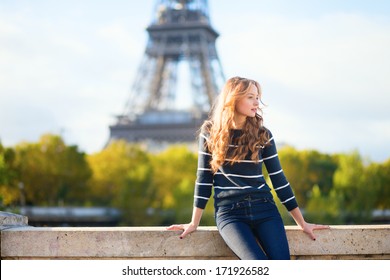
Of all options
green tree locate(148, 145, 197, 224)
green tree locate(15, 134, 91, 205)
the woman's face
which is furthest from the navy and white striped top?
green tree locate(15, 134, 91, 205)

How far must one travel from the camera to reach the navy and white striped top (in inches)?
210

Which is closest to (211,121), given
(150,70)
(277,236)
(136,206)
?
(277,236)

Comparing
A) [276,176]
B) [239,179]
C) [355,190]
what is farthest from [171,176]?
[239,179]

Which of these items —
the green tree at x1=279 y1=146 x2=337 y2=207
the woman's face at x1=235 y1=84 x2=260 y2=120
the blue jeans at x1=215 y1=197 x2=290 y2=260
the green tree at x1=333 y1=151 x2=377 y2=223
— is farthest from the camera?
the green tree at x1=279 y1=146 x2=337 y2=207

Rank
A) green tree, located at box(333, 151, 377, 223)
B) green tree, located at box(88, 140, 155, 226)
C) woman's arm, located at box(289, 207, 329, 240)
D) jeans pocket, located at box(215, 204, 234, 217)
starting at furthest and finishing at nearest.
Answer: green tree, located at box(88, 140, 155, 226) < green tree, located at box(333, 151, 377, 223) < woman's arm, located at box(289, 207, 329, 240) < jeans pocket, located at box(215, 204, 234, 217)

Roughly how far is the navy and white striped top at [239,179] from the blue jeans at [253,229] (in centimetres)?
6

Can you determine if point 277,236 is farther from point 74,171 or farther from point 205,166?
point 74,171

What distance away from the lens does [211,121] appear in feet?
18.2

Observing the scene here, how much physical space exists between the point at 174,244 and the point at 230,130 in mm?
985

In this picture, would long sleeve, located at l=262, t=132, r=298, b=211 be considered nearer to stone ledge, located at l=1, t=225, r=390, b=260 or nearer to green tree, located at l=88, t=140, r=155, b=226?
stone ledge, located at l=1, t=225, r=390, b=260

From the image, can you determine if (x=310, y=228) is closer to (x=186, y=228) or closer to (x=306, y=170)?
(x=186, y=228)

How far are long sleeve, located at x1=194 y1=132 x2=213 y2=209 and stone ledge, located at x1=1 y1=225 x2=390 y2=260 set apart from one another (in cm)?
30

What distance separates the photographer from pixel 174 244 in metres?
5.70
